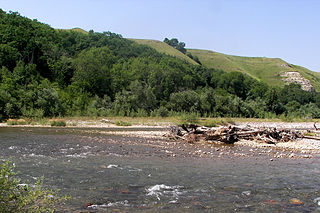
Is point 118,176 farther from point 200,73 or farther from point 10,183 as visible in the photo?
point 200,73

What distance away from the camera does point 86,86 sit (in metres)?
75.6

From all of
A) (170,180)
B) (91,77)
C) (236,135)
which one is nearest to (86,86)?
(91,77)

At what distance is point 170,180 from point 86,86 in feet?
222

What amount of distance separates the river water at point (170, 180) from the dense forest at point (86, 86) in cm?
3433

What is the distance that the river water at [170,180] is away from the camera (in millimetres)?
8664

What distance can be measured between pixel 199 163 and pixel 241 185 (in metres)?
4.35

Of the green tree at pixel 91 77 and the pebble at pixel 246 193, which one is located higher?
the green tree at pixel 91 77

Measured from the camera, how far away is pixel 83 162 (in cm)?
1478

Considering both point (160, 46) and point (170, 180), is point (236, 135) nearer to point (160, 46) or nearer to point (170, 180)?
point (170, 180)

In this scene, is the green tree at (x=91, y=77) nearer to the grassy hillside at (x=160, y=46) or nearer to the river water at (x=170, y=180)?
the river water at (x=170, y=180)

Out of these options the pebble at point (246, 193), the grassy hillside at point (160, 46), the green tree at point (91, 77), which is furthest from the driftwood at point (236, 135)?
the grassy hillside at point (160, 46)

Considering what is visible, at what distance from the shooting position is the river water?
8664mm

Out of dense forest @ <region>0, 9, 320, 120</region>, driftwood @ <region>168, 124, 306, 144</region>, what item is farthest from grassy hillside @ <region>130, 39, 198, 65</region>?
driftwood @ <region>168, 124, 306, 144</region>

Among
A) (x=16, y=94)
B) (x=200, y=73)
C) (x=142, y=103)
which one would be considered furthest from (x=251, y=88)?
(x=16, y=94)
